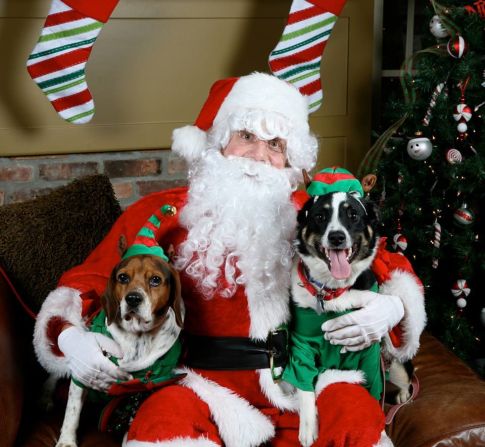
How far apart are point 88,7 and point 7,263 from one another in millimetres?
1094

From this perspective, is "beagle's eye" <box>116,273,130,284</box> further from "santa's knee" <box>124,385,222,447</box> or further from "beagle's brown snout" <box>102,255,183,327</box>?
"santa's knee" <box>124,385,222,447</box>

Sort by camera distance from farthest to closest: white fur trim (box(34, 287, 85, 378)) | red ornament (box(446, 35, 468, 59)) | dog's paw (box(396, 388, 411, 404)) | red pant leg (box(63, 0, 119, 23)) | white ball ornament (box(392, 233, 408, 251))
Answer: white ball ornament (box(392, 233, 408, 251))
red ornament (box(446, 35, 468, 59))
red pant leg (box(63, 0, 119, 23))
dog's paw (box(396, 388, 411, 404))
white fur trim (box(34, 287, 85, 378))

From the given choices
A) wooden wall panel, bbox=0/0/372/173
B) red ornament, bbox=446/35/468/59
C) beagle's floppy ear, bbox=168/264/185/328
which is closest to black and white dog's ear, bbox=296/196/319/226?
beagle's floppy ear, bbox=168/264/185/328

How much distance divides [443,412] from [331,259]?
62cm

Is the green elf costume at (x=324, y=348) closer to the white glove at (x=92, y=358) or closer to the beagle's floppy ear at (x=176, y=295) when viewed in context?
the beagle's floppy ear at (x=176, y=295)

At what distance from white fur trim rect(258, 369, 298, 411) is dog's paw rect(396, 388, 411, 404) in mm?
416

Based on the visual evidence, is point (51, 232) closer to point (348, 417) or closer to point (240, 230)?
point (240, 230)

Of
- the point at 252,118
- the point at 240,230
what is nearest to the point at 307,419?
the point at 240,230

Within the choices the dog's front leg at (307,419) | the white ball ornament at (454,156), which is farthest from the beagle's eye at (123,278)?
the white ball ornament at (454,156)

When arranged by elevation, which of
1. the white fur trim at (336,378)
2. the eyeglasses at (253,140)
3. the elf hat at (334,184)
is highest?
the elf hat at (334,184)

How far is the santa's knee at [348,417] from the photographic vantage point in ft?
5.51

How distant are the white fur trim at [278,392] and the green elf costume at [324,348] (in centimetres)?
6

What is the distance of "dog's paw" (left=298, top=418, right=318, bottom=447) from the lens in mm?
1774

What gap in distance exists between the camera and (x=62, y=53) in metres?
Answer: 2.60
